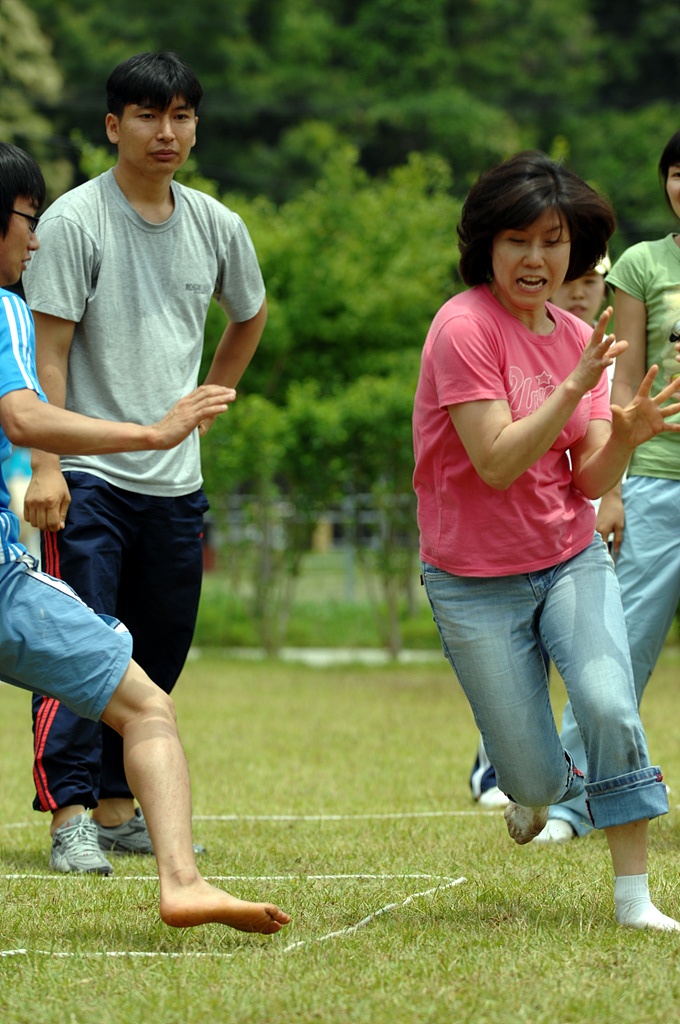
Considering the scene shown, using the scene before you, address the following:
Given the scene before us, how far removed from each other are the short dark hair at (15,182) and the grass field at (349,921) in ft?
6.00

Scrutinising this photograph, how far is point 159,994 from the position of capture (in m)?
3.00

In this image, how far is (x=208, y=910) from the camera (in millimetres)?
3176

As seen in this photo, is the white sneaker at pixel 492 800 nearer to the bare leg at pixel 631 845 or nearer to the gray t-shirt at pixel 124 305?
the gray t-shirt at pixel 124 305

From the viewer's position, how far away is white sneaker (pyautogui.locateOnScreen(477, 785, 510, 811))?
577cm

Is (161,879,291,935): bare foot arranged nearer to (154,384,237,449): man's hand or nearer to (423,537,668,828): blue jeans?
(423,537,668,828): blue jeans

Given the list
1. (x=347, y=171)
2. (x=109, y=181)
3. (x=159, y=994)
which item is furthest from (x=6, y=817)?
(x=347, y=171)

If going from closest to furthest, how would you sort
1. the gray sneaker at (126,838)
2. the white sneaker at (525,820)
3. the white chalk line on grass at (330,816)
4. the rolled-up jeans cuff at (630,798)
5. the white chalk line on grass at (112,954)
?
1. the white chalk line on grass at (112,954)
2. the rolled-up jeans cuff at (630,798)
3. the white sneaker at (525,820)
4. the gray sneaker at (126,838)
5. the white chalk line on grass at (330,816)

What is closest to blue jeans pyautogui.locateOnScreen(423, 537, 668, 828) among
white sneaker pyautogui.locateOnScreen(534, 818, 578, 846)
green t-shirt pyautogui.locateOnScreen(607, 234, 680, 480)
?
white sneaker pyautogui.locateOnScreen(534, 818, 578, 846)

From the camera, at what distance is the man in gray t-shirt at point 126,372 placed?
470 centimetres

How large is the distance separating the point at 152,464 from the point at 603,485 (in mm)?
1736

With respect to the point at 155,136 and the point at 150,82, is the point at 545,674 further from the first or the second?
the point at 150,82

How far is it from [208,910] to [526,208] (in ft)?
6.21

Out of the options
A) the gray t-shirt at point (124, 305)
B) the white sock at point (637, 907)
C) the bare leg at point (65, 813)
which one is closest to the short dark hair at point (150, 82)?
the gray t-shirt at point (124, 305)

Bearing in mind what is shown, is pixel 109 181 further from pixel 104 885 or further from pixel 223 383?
pixel 104 885
